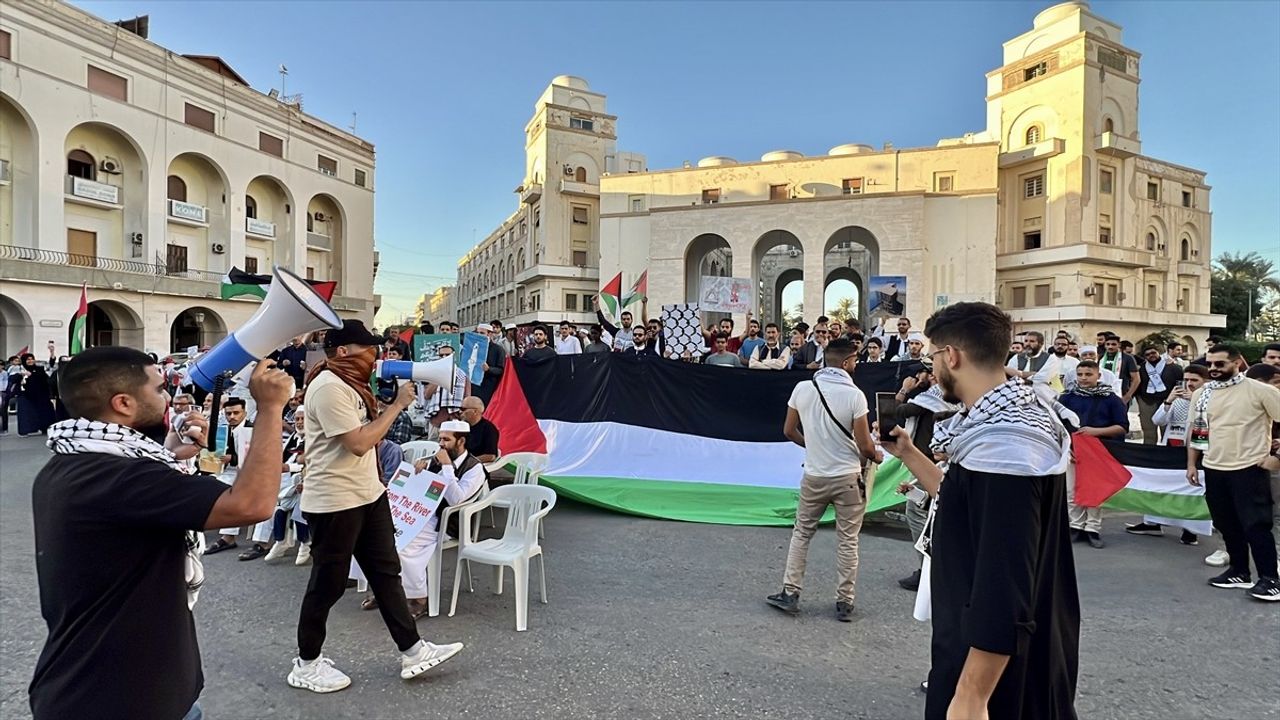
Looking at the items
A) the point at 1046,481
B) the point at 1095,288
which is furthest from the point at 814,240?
the point at 1046,481

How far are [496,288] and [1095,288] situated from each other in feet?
160

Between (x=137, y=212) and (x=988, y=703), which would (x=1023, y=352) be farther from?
(x=137, y=212)

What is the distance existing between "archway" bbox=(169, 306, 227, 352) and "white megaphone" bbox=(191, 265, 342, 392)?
37.4 meters

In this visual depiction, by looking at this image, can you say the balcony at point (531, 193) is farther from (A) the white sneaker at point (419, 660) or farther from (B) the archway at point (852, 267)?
(A) the white sneaker at point (419, 660)

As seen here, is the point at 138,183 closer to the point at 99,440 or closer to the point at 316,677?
the point at 316,677

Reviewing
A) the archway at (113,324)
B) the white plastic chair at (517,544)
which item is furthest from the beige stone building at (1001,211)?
the white plastic chair at (517,544)

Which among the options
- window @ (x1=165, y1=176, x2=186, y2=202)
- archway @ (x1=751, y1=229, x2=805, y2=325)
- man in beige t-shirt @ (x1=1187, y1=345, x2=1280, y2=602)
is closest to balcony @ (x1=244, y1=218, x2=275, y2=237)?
window @ (x1=165, y1=176, x2=186, y2=202)

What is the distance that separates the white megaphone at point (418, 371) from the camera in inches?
155

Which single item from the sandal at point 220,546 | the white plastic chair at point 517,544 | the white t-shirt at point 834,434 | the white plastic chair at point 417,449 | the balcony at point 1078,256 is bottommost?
the sandal at point 220,546

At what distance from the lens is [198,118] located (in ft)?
108

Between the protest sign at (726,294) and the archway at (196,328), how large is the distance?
29350mm

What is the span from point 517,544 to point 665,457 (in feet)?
12.9

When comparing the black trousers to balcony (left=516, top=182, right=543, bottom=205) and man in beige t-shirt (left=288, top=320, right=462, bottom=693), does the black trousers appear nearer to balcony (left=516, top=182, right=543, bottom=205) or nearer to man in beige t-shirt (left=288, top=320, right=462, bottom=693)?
man in beige t-shirt (left=288, top=320, right=462, bottom=693)

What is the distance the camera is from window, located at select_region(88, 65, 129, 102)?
28300mm
